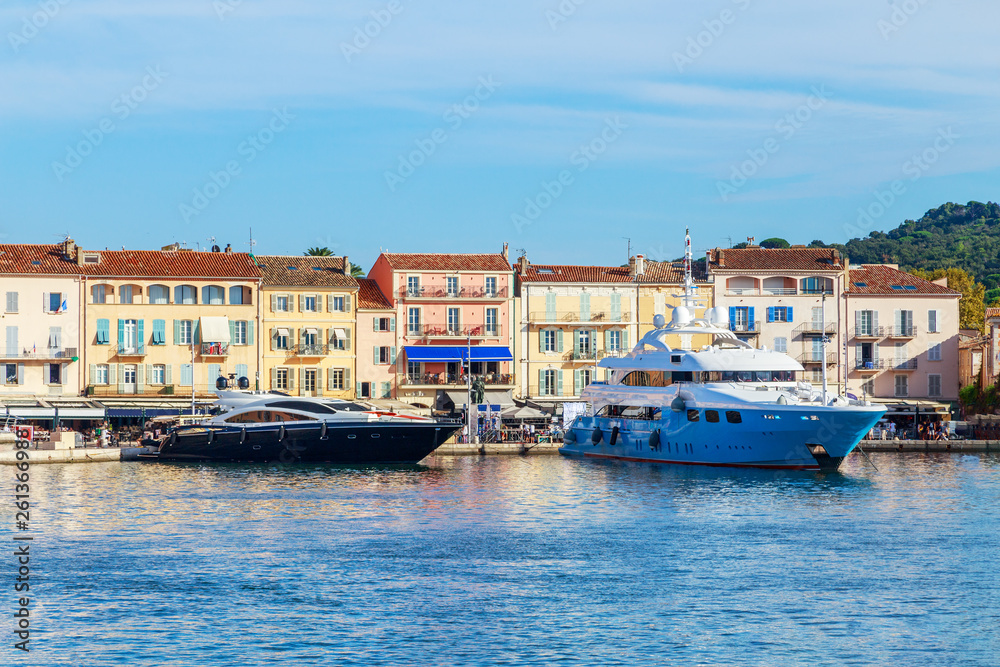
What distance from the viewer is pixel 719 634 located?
30250 mm

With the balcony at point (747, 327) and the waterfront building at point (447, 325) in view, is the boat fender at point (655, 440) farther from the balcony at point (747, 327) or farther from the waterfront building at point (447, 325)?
the balcony at point (747, 327)

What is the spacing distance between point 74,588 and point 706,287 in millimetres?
56163

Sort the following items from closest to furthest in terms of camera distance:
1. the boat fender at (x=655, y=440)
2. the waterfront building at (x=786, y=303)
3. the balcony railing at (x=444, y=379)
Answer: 1. the boat fender at (x=655, y=440)
2. the balcony railing at (x=444, y=379)
3. the waterfront building at (x=786, y=303)

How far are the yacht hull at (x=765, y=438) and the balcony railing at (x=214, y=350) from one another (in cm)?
2494

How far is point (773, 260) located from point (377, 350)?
25098 millimetres

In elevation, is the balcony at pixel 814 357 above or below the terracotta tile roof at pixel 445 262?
below

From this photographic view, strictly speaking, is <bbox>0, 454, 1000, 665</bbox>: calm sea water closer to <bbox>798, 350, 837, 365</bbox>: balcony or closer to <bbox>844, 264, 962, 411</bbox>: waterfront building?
<bbox>798, 350, 837, 365</bbox>: balcony

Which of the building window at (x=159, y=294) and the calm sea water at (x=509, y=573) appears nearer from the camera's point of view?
the calm sea water at (x=509, y=573)

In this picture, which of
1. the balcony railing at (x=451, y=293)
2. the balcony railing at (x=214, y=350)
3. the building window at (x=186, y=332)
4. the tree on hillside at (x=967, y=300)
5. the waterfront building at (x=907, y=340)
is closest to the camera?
the balcony railing at (x=214, y=350)

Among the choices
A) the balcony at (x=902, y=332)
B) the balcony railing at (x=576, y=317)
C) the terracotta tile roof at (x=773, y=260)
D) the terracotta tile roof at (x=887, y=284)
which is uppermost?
the terracotta tile roof at (x=773, y=260)

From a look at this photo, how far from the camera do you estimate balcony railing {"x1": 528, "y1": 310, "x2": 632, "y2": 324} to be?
8256cm

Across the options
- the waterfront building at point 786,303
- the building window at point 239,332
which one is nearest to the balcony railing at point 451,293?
the building window at point 239,332

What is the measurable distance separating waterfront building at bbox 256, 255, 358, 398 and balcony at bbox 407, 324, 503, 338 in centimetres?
404

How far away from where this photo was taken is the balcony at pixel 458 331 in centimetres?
8112
